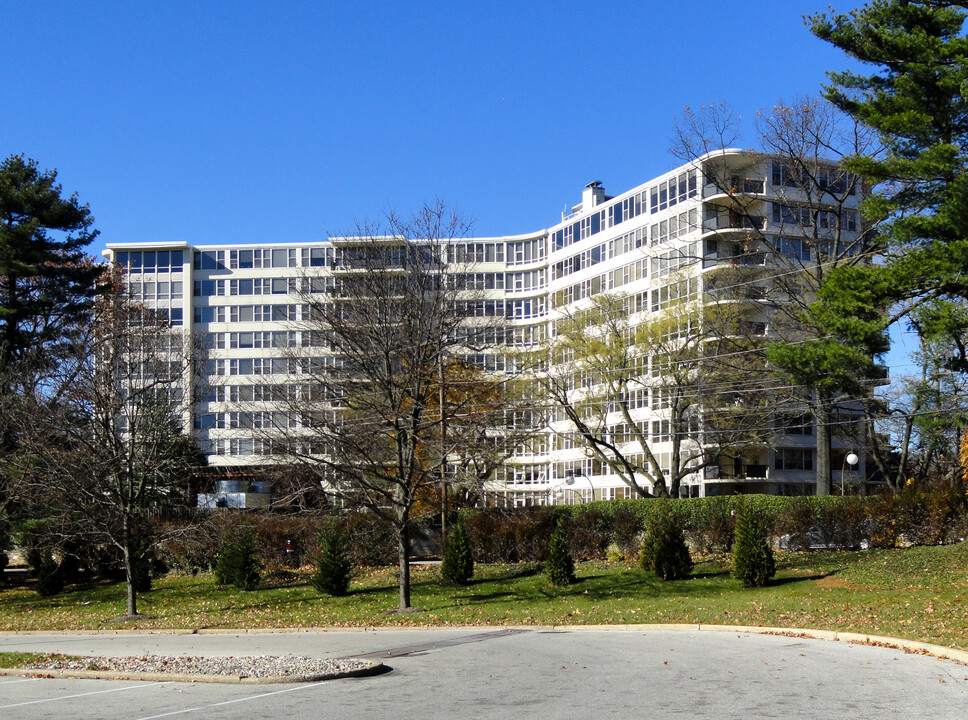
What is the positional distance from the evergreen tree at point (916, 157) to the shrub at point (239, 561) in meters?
20.6

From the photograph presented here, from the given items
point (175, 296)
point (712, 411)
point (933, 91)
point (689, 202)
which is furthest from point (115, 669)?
point (175, 296)

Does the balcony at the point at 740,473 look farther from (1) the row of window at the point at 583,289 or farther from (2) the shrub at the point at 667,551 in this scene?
(2) the shrub at the point at 667,551

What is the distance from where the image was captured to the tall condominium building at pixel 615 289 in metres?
42.4

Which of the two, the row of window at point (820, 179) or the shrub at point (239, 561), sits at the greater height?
the row of window at point (820, 179)

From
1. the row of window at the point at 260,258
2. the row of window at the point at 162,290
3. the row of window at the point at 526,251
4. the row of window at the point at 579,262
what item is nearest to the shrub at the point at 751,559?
the row of window at the point at 579,262

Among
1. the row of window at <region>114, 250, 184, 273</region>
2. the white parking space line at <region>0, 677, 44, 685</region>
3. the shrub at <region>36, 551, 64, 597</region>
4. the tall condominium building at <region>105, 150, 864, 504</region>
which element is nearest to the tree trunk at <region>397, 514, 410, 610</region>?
the tall condominium building at <region>105, 150, 864, 504</region>

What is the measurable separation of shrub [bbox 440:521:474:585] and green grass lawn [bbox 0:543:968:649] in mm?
435

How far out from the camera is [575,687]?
13.0 m

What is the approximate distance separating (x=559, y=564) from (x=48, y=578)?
2002 cm

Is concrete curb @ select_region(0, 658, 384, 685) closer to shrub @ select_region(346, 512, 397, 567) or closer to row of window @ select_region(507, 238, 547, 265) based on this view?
shrub @ select_region(346, 512, 397, 567)

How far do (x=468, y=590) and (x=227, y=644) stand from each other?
10133 millimetres

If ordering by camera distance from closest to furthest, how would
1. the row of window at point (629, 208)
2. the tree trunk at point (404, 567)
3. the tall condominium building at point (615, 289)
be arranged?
the tree trunk at point (404, 567) → the tall condominium building at point (615, 289) → the row of window at point (629, 208)

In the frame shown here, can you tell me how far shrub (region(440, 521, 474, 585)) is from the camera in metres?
31.3

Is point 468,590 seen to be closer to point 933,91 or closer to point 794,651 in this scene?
point 794,651
